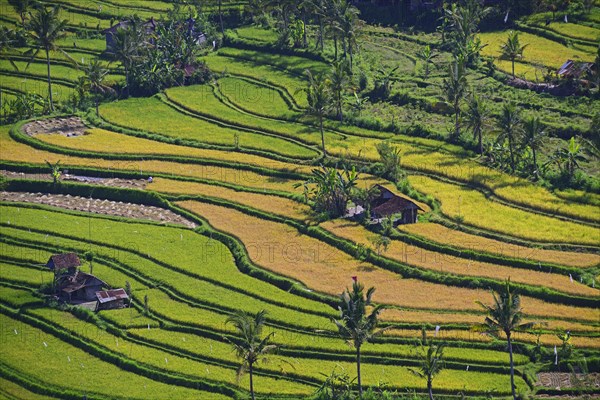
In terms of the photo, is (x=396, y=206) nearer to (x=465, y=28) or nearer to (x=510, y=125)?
(x=510, y=125)

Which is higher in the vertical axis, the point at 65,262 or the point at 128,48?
the point at 128,48

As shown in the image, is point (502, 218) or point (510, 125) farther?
point (510, 125)

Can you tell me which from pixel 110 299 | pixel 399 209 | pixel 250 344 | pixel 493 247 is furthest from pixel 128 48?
pixel 250 344

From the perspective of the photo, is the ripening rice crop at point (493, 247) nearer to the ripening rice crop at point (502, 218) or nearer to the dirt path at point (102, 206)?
the ripening rice crop at point (502, 218)

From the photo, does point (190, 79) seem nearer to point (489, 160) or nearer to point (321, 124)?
point (321, 124)

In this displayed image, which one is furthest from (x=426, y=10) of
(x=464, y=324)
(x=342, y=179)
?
(x=464, y=324)

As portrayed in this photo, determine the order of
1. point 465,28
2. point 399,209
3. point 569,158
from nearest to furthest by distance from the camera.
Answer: point 399,209
point 569,158
point 465,28

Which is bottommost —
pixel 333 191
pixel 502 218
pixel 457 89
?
pixel 502 218

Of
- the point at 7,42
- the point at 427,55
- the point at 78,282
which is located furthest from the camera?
the point at 7,42
